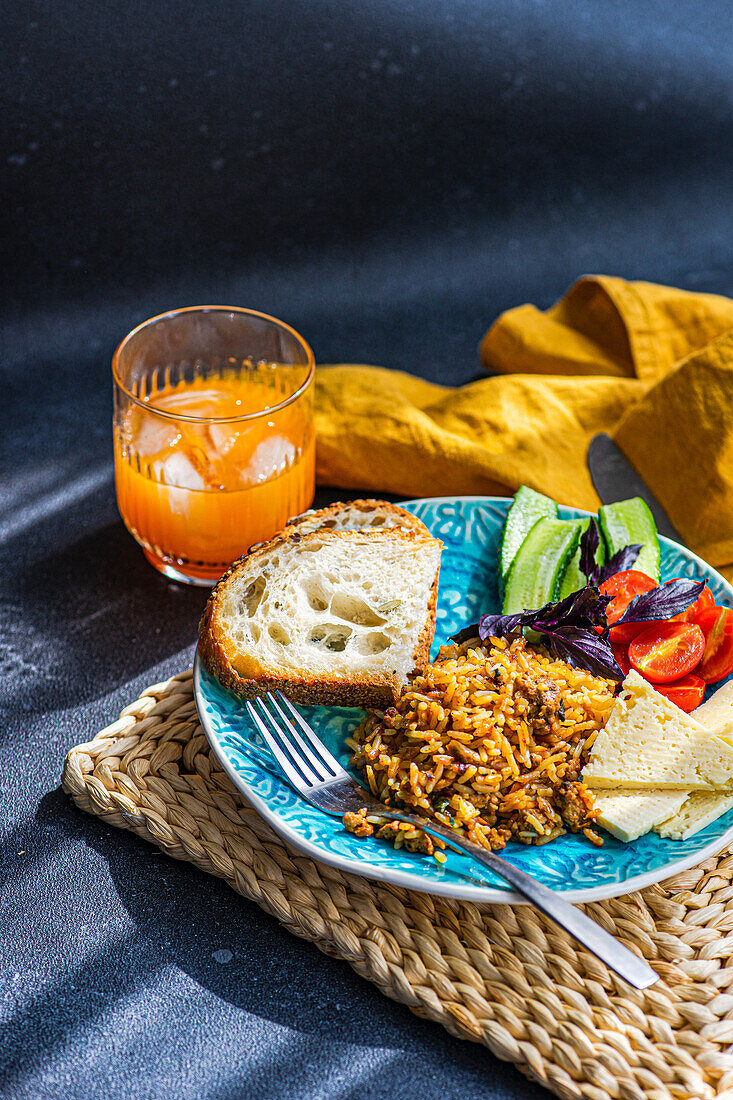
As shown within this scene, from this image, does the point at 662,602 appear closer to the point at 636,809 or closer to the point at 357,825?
the point at 636,809

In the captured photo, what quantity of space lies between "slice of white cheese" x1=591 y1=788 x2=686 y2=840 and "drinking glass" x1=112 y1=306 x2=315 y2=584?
1.02 m

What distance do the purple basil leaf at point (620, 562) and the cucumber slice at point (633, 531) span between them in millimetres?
36

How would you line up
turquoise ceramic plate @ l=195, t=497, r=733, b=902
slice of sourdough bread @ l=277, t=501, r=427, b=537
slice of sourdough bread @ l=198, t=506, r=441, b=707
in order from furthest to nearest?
slice of sourdough bread @ l=277, t=501, r=427, b=537, slice of sourdough bread @ l=198, t=506, r=441, b=707, turquoise ceramic plate @ l=195, t=497, r=733, b=902

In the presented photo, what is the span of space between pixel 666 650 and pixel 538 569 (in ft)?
1.07

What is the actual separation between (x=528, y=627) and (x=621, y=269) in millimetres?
2479

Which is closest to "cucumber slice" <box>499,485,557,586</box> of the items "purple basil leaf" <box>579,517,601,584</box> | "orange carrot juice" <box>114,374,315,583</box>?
"purple basil leaf" <box>579,517,601,584</box>

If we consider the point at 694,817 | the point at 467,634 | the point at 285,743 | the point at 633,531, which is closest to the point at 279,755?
the point at 285,743

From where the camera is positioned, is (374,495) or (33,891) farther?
(374,495)

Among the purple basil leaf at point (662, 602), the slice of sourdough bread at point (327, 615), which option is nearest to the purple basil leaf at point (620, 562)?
the purple basil leaf at point (662, 602)

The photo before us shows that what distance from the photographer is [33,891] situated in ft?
6.56

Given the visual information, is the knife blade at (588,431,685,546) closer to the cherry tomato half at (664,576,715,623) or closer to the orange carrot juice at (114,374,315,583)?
the cherry tomato half at (664,576,715,623)

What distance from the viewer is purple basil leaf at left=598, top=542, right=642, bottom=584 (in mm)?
2301

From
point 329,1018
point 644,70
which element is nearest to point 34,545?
point 329,1018

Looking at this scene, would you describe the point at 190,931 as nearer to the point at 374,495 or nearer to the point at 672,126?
the point at 374,495
